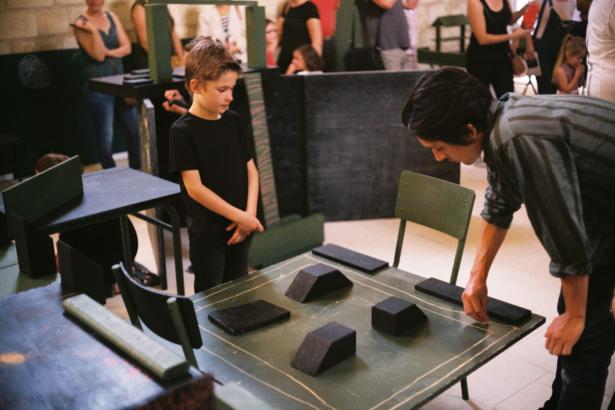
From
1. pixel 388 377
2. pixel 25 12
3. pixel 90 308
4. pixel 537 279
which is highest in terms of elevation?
pixel 25 12

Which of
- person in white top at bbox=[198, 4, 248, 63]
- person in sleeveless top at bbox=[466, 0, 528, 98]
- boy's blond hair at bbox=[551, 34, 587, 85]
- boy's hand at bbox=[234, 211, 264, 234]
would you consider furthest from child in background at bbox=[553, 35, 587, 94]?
boy's hand at bbox=[234, 211, 264, 234]

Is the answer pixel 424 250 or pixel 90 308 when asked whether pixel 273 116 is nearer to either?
pixel 424 250

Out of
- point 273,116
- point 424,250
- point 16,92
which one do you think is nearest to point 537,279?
point 424,250

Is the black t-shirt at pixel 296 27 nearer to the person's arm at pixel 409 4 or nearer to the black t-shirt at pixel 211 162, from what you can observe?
the person's arm at pixel 409 4

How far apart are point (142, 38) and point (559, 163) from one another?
17.8 feet

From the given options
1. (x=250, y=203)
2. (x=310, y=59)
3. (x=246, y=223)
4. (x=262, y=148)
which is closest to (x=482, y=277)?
(x=246, y=223)

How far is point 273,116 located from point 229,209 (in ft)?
6.29

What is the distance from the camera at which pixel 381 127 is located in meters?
4.83

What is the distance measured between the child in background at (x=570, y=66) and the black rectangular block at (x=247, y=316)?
15.9ft

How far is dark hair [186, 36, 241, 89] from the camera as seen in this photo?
8.96 feet

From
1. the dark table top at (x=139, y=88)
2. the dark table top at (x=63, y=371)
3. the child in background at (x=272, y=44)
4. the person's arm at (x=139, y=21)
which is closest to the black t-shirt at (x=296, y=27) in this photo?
the child in background at (x=272, y=44)

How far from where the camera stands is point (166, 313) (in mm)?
1885

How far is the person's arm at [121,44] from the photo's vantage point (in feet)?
20.0

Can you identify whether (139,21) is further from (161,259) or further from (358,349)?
(358,349)
